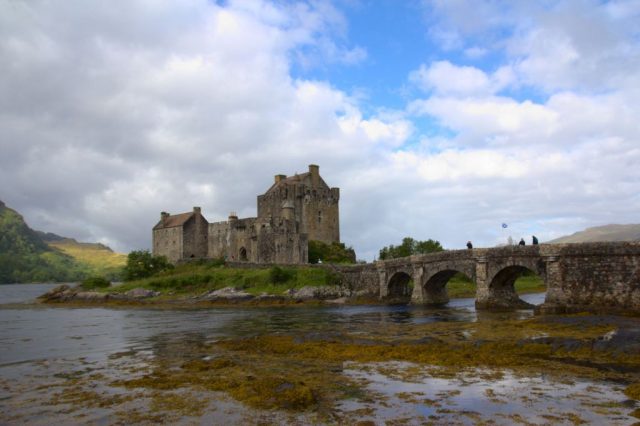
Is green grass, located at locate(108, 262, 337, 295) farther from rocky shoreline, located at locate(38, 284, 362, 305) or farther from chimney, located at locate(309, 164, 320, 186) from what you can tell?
chimney, located at locate(309, 164, 320, 186)

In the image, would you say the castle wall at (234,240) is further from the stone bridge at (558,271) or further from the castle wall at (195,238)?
the stone bridge at (558,271)

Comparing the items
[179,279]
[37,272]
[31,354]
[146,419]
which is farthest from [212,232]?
[37,272]

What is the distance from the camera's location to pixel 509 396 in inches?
458

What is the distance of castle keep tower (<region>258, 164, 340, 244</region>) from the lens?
243 feet

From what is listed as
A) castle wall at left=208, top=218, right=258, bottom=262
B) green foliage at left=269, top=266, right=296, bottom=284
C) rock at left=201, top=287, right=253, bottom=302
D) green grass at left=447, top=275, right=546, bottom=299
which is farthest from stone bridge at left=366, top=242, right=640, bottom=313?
castle wall at left=208, top=218, right=258, bottom=262

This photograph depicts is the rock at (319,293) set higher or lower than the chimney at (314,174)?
lower

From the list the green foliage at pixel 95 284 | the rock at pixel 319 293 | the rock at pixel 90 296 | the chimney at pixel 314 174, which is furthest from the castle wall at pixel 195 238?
the rock at pixel 319 293

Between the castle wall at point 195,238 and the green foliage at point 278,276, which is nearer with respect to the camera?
the green foliage at point 278,276

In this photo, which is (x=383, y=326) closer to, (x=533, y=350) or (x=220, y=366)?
(x=533, y=350)

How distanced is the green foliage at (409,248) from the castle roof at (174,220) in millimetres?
31418

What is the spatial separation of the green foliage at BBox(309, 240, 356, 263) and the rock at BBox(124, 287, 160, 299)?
21757mm

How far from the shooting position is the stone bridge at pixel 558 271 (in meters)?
26.6

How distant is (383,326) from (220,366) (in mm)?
12539

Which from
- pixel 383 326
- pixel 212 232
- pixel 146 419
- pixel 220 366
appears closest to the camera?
A: pixel 146 419
